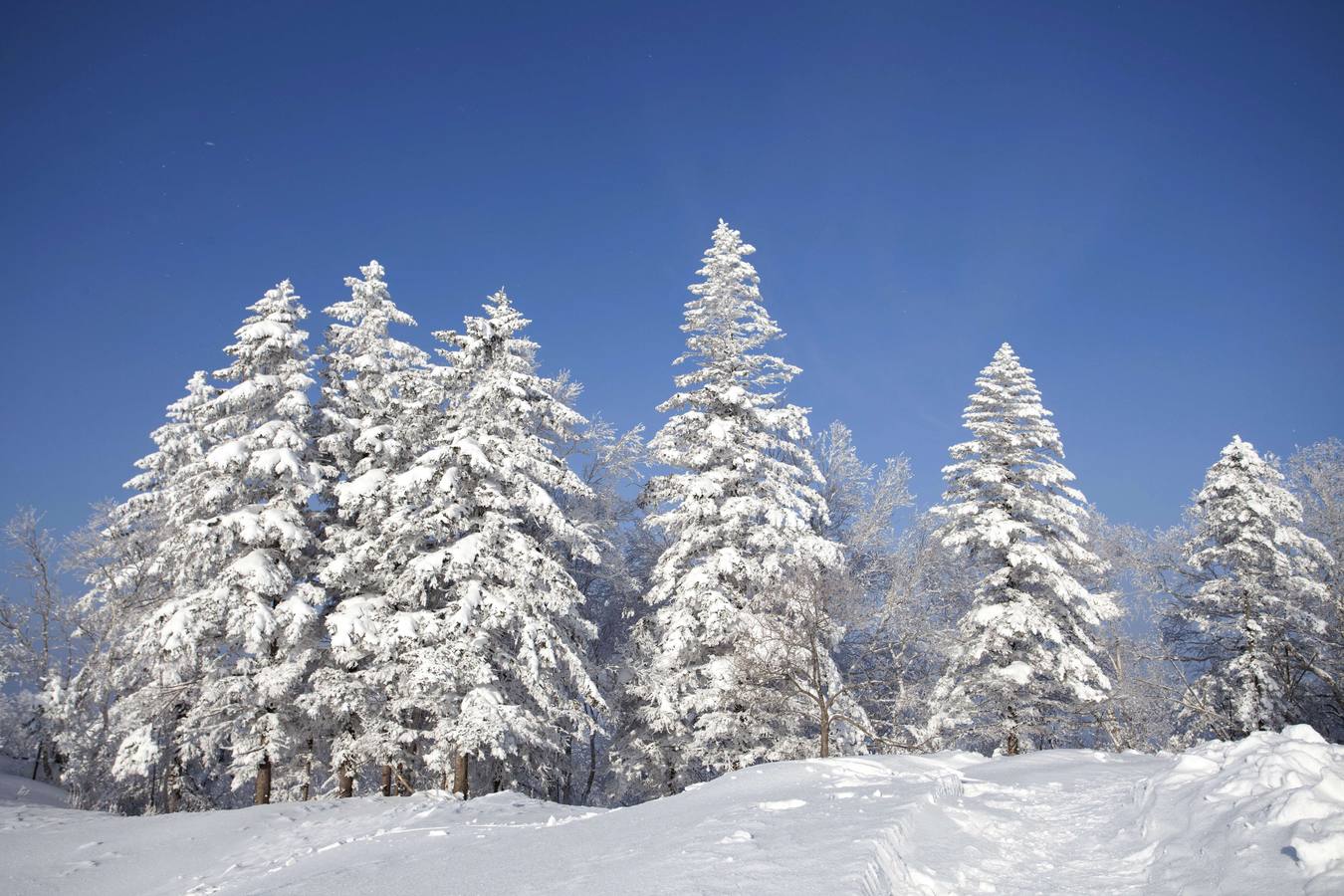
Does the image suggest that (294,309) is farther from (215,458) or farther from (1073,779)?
(1073,779)

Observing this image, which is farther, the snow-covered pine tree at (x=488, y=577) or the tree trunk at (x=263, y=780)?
the tree trunk at (x=263, y=780)

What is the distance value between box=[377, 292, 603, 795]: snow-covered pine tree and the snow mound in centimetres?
1199

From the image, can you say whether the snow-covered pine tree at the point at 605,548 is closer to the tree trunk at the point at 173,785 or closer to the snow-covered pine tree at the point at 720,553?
the snow-covered pine tree at the point at 720,553

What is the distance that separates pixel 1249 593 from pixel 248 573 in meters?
26.8

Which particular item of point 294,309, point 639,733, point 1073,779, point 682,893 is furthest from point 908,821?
point 294,309

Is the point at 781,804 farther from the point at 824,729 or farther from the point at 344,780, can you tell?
the point at 344,780

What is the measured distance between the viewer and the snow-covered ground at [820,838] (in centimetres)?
582

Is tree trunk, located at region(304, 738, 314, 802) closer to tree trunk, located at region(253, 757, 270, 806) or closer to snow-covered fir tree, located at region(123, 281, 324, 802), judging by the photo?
snow-covered fir tree, located at region(123, 281, 324, 802)

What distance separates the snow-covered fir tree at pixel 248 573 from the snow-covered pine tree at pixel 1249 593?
2328 cm

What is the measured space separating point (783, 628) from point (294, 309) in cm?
1566

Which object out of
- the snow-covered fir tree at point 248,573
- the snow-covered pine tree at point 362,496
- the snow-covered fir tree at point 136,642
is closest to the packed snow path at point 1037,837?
the snow-covered pine tree at point 362,496

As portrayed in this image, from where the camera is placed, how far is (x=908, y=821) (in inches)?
303

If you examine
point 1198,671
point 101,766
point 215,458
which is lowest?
point 101,766

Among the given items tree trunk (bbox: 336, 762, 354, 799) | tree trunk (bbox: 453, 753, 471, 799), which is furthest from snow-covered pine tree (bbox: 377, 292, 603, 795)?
tree trunk (bbox: 336, 762, 354, 799)
